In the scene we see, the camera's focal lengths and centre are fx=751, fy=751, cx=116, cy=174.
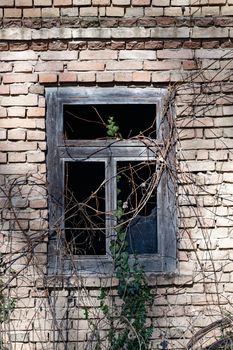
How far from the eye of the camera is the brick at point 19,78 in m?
5.86

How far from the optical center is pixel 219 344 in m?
5.49

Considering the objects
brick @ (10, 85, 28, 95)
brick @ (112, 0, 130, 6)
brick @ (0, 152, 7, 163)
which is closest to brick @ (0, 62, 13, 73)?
brick @ (10, 85, 28, 95)

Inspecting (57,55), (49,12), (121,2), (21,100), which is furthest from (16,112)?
(121,2)

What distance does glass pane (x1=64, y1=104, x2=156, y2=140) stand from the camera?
19.6 ft

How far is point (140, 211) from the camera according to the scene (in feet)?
19.6

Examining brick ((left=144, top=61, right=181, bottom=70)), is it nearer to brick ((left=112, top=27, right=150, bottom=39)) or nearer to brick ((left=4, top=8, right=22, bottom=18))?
brick ((left=112, top=27, right=150, bottom=39))

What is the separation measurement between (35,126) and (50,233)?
2.76ft

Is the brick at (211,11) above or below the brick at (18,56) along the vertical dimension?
above

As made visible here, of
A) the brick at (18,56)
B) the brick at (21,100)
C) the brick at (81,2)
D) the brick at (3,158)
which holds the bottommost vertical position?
the brick at (3,158)

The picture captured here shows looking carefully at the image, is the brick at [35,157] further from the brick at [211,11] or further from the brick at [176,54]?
the brick at [211,11]

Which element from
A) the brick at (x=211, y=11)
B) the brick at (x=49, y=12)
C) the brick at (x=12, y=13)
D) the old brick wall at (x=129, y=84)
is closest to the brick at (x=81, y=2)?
the old brick wall at (x=129, y=84)

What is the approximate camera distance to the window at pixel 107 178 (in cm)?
588

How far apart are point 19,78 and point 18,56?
0.57 feet

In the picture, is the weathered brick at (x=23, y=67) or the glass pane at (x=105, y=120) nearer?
the weathered brick at (x=23, y=67)
